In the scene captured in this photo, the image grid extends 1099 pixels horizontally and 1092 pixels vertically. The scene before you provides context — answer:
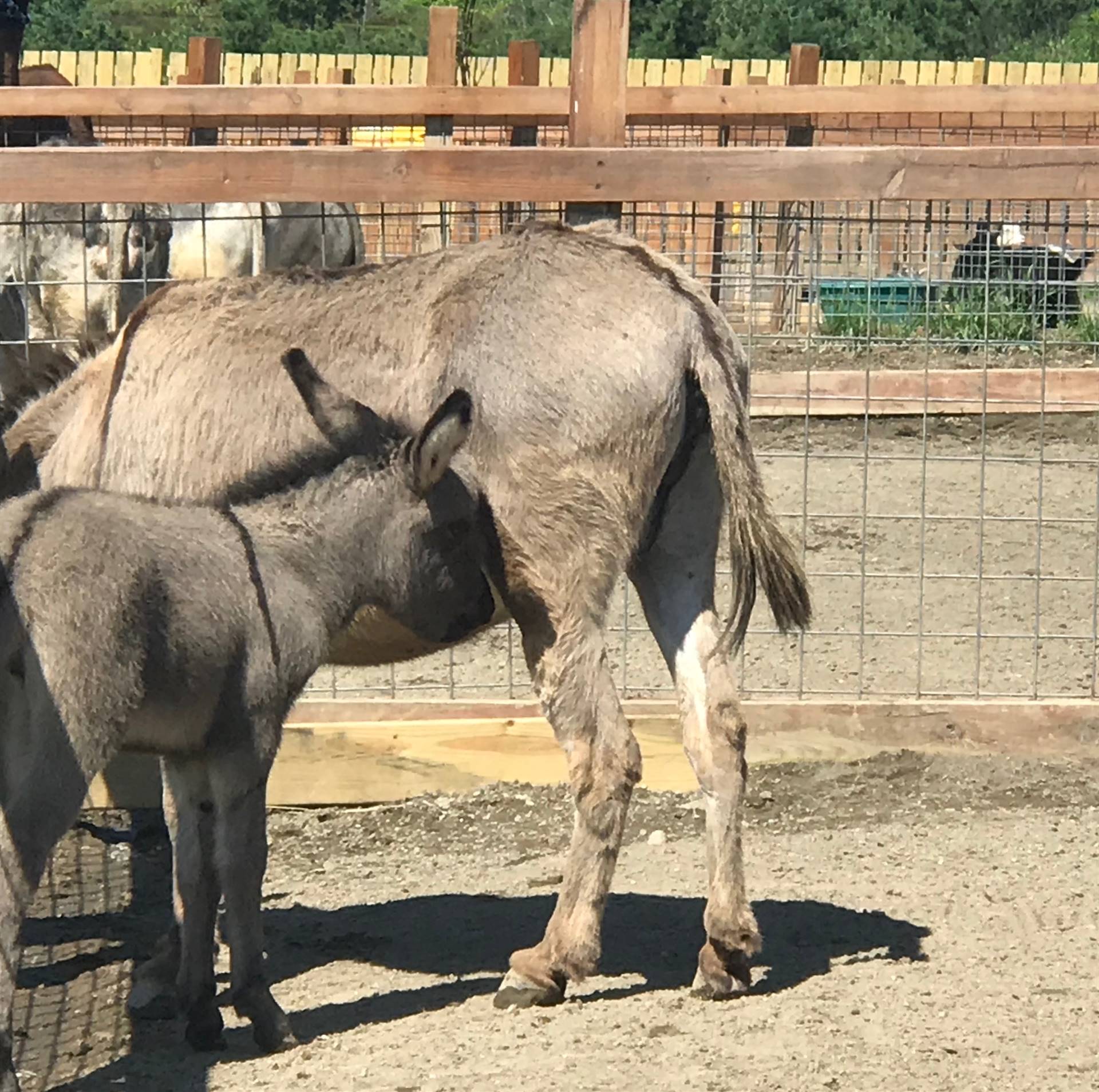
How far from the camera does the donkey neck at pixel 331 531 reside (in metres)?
4.35

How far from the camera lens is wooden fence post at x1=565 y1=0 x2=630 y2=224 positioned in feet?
17.6

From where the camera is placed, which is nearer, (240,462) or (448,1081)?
(448,1081)

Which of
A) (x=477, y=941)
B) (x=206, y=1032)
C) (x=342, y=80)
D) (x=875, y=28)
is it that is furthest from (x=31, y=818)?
(x=875, y=28)

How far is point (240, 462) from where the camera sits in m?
4.69

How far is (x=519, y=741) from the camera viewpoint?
237 inches

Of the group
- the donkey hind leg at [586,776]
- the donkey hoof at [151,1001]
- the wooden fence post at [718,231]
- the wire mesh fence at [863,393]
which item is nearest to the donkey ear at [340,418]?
A: the donkey hind leg at [586,776]

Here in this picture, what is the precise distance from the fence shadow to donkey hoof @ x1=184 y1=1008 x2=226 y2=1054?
0.12ft

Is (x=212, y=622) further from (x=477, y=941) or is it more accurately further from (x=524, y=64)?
(x=524, y=64)

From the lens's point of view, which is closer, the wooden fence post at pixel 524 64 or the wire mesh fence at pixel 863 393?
the wire mesh fence at pixel 863 393

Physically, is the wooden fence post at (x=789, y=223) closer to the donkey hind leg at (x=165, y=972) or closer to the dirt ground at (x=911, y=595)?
the dirt ground at (x=911, y=595)

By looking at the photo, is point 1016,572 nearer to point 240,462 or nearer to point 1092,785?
point 1092,785

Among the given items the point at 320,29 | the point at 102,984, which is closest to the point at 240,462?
the point at 102,984

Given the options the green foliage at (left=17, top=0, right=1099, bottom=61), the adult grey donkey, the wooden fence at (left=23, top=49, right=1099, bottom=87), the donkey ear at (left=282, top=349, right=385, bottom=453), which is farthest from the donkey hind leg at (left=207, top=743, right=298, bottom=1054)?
the green foliage at (left=17, top=0, right=1099, bottom=61)

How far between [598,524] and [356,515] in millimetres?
581
